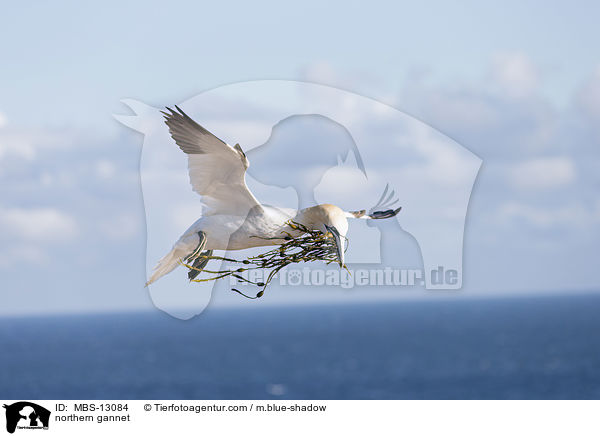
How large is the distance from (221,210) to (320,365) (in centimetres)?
8660

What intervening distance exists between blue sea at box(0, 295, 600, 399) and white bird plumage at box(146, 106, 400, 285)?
66714 millimetres

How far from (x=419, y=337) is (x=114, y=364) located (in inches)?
1835

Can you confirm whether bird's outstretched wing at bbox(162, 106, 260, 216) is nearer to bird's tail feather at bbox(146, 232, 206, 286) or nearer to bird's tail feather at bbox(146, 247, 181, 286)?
bird's tail feather at bbox(146, 232, 206, 286)

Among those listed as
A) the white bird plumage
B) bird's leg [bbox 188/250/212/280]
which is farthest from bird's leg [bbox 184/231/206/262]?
bird's leg [bbox 188/250/212/280]

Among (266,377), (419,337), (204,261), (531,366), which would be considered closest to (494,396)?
(531,366)

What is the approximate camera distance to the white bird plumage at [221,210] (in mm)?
4180

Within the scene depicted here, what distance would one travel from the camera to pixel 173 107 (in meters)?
4.23

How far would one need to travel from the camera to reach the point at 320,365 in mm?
89250

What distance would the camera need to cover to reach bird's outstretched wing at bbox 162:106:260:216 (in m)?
4.35

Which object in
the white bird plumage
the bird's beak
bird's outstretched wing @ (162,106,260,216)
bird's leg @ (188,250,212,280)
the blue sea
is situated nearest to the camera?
the bird's beak

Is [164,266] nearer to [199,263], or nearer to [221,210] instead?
[199,263]

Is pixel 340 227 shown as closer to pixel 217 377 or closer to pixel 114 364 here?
pixel 217 377
